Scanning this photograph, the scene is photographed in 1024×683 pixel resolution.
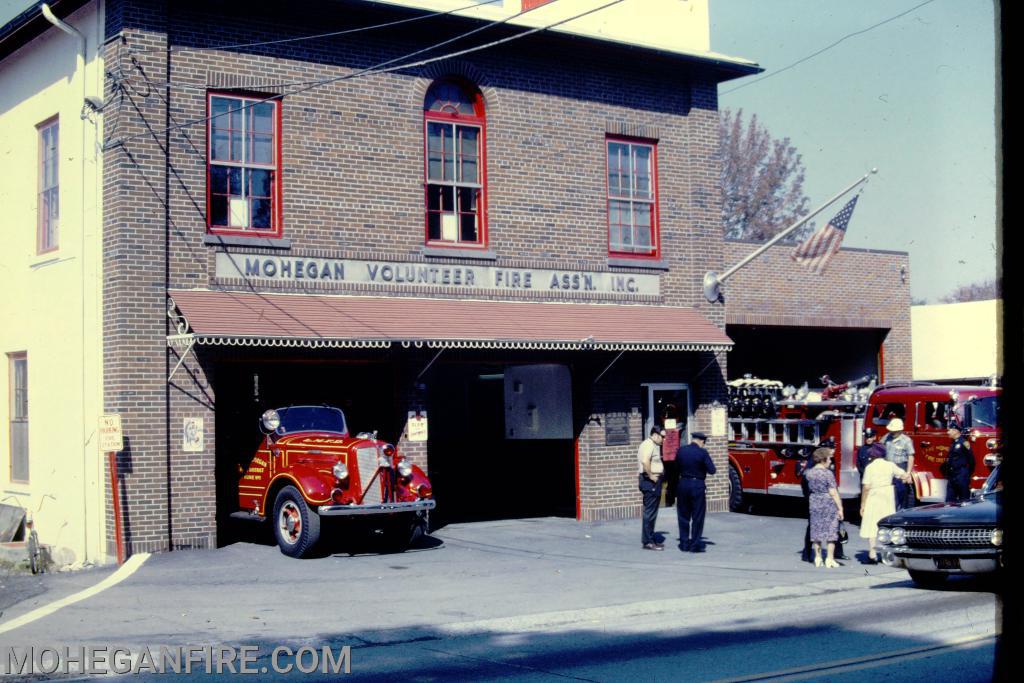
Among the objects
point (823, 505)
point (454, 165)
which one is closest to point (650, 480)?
point (823, 505)

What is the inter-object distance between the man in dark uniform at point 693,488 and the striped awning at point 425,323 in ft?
10.1

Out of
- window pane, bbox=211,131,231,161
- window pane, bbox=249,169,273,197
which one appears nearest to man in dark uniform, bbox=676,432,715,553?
window pane, bbox=249,169,273,197

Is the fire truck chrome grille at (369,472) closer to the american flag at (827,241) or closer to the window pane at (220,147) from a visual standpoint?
the window pane at (220,147)

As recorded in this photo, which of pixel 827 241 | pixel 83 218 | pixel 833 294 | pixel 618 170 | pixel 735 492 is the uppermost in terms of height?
pixel 618 170

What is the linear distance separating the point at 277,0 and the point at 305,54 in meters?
0.93

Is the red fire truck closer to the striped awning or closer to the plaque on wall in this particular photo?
the striped awning

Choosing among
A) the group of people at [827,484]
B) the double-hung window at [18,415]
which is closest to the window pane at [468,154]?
the group of people at [827,484]

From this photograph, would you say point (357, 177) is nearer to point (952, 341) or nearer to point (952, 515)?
point (952, 515)

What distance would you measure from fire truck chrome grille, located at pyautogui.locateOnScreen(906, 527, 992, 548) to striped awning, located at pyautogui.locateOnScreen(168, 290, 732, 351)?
→ 7.37 m

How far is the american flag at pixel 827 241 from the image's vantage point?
67.6 feet

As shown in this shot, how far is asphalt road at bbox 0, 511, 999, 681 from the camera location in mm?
8844

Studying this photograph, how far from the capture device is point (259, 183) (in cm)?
1764

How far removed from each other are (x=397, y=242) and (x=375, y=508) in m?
5.03

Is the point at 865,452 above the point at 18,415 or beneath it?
beneath
